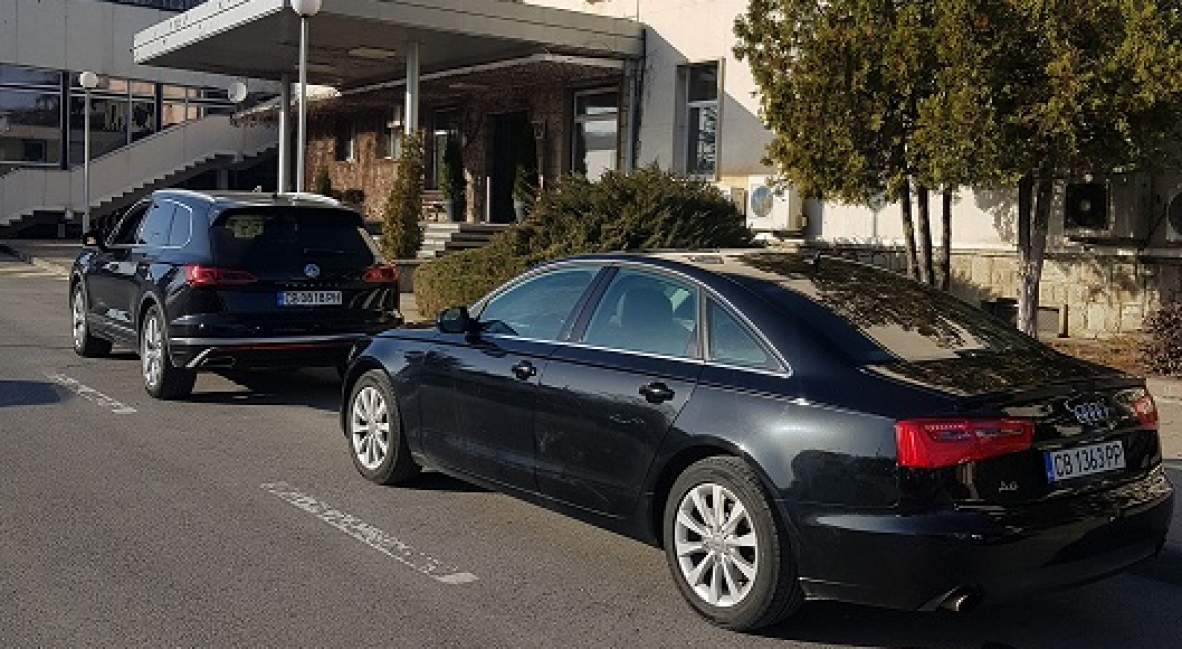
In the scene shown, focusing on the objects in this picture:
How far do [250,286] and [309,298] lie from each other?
1.55 ft

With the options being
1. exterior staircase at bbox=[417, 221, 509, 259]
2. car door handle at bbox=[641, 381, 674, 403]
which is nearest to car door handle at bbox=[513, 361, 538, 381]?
car door handle at bbox=[641, 381, 674, 403]

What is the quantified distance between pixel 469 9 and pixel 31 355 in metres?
8.91

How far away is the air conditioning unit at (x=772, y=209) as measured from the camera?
55.1 ft

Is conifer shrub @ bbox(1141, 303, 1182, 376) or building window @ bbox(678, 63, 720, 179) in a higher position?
building window @ bbox(678, 63, 720, 179)

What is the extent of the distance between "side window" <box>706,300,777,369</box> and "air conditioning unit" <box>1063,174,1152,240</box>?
28.3 feet

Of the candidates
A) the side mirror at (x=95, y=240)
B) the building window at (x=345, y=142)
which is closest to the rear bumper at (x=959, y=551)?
the side mirror at (x=95, y=240)

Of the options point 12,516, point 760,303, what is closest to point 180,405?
point 12,516

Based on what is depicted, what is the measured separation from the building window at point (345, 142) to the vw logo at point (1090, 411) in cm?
2644

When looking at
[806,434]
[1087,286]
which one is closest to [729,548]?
[806,434]

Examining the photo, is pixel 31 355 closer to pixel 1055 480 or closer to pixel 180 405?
pixel 180 405

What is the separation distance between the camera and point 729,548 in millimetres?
4922

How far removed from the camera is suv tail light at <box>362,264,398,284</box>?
10.2 m

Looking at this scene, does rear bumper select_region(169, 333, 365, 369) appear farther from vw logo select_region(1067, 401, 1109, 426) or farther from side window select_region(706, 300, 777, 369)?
vw logo select_region(1067, 401, 1109, 426)

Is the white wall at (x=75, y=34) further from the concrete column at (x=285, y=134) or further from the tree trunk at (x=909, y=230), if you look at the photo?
the tree trunk at (x=909, y=230)
